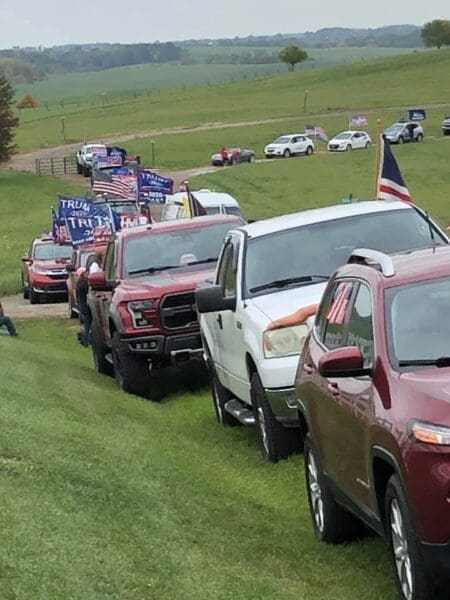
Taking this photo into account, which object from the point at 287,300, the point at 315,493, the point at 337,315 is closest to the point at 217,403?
the point at 287,300

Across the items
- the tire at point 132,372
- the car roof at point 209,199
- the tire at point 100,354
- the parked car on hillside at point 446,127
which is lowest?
the parked car on hillside at point 446,127

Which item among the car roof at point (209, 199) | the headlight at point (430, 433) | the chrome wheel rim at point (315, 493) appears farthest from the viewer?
the car roof at point (209, 199)

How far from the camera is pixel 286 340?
10086 mm

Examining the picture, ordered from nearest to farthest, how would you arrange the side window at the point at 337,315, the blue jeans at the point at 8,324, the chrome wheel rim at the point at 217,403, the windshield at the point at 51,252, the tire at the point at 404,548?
the tire at the point at 404,548 → the side window at the point at 337,315 → the chrome wheel rim at the point at 217,403 → the blue jeans at the point at 8,324 → the windshield at the point at 51,252

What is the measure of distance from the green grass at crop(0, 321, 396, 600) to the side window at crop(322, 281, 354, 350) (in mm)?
1234

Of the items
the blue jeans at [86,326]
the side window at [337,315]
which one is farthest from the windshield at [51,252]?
the side window at [337,315]

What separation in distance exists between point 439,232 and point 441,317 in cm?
468

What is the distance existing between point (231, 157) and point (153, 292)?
58302 mm

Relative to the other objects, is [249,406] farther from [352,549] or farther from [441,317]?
[441,317]

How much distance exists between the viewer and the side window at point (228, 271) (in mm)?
11516

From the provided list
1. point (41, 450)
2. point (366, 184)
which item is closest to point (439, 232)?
point (41, 450)

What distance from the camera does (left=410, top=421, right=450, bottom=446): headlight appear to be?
546 cm

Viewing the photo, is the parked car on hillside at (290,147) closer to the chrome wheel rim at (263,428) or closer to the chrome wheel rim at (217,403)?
the chrome wheel rim at (217,403)

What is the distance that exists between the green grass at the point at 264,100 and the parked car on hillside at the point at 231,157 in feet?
72.7
